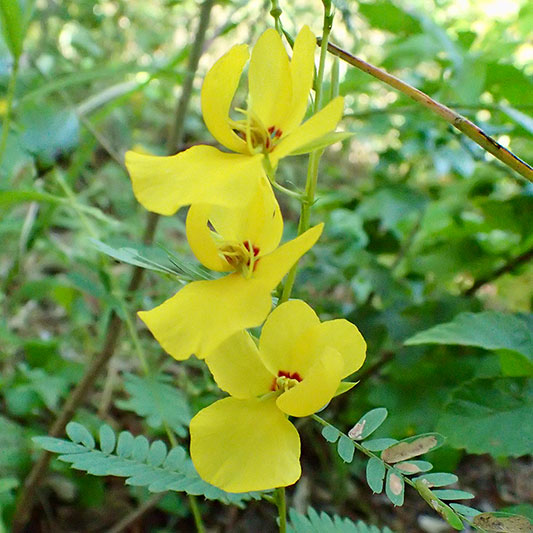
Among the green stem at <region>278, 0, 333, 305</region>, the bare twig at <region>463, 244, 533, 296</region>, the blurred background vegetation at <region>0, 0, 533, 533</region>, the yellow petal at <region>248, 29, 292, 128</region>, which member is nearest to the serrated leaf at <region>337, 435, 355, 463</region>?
the green stem at <region>278, 0, 333, 305</region>

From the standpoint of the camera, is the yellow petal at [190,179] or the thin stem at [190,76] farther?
the thin stem at [190,76]

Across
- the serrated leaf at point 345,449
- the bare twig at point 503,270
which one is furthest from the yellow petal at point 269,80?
the bare twig at point 503,270

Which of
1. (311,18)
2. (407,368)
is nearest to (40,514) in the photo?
(407,368)

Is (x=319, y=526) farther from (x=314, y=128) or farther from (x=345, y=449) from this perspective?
(x=314, y=128)

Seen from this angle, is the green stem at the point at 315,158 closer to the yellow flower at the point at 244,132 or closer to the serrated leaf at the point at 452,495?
the yellow flower at the point at 244,132

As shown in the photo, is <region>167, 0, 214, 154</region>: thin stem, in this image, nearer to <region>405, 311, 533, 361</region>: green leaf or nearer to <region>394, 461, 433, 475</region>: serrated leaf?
<region>405, 311, 533, 361</region>: green leaf

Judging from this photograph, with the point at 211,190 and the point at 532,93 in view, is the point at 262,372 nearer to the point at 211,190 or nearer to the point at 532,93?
the point at 211,190

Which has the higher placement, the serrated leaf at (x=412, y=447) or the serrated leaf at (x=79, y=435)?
the serrated leaf at (x=412, y=447)
